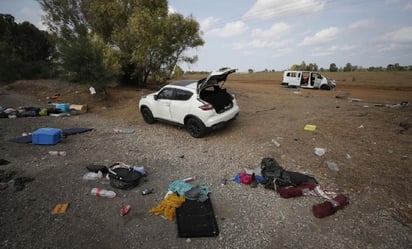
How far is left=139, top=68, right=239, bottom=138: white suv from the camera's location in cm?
666

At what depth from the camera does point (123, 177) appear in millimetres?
4199

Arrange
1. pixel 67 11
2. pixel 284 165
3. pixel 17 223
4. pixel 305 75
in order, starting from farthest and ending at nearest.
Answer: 1. pixel 305 75
2. pixel 67 11
3. pixel 284 165
4. pixel 17 223

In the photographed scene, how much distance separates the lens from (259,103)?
41.1 ft

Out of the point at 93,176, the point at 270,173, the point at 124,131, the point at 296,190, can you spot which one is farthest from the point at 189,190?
the point at 124,131

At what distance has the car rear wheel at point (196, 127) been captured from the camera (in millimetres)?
6752

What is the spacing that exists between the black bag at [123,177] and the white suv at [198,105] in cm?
283

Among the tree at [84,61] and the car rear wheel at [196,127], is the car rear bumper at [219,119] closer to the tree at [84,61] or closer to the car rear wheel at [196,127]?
the car rear wheel at [196,127]

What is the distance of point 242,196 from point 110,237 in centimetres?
223

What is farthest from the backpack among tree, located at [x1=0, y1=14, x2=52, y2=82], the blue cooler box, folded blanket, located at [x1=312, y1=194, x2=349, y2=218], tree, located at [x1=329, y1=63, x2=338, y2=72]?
tree, located at [x1=329, y1=63, x2=338, y2=72]

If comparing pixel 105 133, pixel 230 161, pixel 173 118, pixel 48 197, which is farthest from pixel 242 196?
pixel 105 133

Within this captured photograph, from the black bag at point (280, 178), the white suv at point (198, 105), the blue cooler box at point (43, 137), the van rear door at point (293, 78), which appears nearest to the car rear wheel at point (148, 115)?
the white suv at point (198, 105)

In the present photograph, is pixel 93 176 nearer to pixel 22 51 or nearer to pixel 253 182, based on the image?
pixel 253 182

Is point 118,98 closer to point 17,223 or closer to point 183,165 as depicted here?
point 183,165

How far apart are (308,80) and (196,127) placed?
18.1 meters
